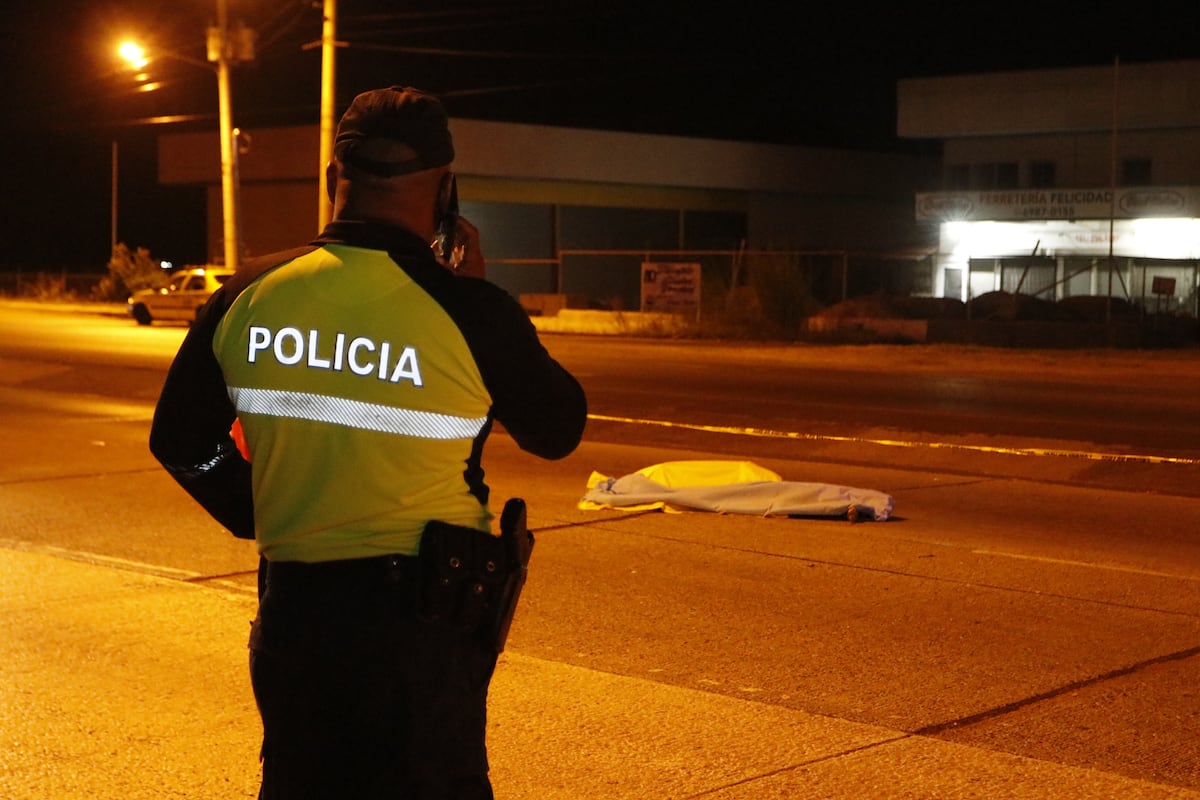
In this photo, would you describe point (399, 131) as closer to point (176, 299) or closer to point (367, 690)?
point (367, 690)

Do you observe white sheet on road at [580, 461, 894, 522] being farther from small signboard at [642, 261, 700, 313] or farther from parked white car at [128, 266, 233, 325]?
parked white car at [128, 266, 233, 325]

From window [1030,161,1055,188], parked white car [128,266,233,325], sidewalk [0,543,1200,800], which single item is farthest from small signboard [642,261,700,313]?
sidewalk [0,543,1200,800]

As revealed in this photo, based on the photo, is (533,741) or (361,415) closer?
(361,415)

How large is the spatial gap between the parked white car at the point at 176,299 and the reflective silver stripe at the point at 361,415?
3602cm

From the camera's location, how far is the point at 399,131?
296cm

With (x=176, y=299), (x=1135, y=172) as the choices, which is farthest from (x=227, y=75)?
(x=1135, y=172)

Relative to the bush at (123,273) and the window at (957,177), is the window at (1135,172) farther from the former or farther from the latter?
the bush at (123,273)

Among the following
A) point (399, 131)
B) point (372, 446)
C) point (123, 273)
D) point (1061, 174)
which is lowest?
point (372, 446)

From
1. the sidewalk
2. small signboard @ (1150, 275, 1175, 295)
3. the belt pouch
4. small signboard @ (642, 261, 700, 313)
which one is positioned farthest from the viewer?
small signboard @ (642, 261, 700, 313)

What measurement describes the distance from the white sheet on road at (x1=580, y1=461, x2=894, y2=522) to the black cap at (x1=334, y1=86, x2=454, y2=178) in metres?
7.56

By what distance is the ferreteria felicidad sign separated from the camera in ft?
141

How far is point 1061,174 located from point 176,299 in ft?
86.3

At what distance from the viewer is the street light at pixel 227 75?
30.2 m

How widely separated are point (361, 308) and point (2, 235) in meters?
118
